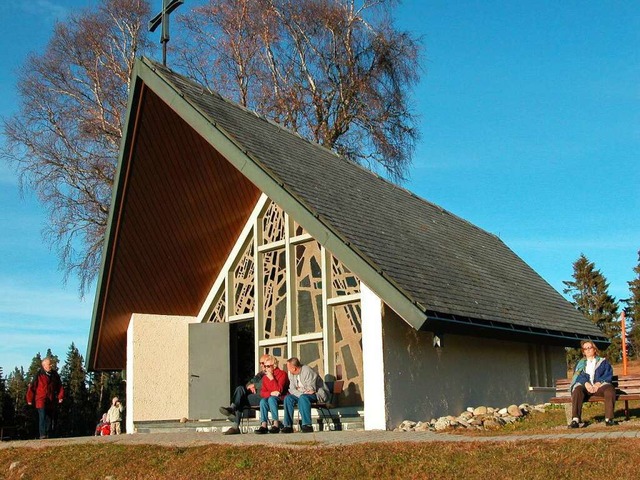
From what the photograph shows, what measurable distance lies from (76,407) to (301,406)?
1523cm

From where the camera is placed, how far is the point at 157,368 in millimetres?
16109

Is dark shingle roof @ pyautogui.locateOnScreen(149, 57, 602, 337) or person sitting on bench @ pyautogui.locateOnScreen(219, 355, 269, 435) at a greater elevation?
dark shingle roof @ pyautogui.locateOnScreen(149, 57, 602, 337)

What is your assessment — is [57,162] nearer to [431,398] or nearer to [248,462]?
[431,398]

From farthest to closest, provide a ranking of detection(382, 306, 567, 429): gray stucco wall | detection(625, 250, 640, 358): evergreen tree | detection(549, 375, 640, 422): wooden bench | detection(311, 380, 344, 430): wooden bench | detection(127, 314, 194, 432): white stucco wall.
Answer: detection(625, 250, 640, 358): evergreen tree → detection(127, 314, 194, 432): white stucco wall → detection(382, 306, 567, 429): gray stucco wall → detection(311, 380, 344, 430): wooden bench → detection(549, 375, 640, 422): wooden bench

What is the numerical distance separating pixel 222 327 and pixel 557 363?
6743 mm

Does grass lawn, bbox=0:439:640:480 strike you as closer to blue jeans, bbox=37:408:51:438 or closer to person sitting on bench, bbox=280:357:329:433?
person sitting on bench, bbox=280:357:329:433

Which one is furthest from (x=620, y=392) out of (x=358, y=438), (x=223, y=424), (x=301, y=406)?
(x=223, y=424)

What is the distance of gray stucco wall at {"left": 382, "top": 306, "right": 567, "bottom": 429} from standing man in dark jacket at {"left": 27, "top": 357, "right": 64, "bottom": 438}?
5.46m

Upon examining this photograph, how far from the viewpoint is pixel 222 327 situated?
15.6m

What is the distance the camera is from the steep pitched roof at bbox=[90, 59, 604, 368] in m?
11.8

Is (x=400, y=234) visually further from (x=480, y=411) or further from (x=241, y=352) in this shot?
(x=241, y=352)

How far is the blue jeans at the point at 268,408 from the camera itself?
11.6 meters

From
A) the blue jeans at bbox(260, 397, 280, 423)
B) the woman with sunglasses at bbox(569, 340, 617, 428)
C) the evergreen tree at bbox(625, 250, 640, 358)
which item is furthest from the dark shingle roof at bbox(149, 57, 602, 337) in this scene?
the evergreen tree at bbox(625, 250, 640, 358)

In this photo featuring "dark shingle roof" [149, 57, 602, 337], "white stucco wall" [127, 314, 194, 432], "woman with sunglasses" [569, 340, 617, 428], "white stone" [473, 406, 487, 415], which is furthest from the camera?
"white stucco wall" [127, 314, 194, 432]
